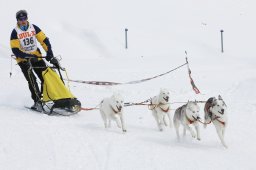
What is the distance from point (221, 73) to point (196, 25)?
26.4 feet

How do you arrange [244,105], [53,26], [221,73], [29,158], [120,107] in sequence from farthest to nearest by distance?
[53,26], [221,73], [244,105], [120,107], [29,158]

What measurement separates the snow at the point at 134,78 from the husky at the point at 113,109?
160 millimetres

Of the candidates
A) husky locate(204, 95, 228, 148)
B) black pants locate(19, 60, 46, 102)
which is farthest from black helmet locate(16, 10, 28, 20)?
husky locate(204, 95, 228, 148)

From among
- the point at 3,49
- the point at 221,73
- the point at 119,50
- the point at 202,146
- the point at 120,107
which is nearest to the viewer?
the point at 202,146

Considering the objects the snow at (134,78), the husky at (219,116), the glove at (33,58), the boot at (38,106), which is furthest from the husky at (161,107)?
the glove at (33,58)

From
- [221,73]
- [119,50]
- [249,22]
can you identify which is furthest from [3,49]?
[249,22]

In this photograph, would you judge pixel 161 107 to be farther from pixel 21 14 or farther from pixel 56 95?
pixel 21 14

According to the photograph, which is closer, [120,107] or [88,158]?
[88,158]

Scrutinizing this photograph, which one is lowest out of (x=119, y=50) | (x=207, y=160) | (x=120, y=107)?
(x=207, y=160)

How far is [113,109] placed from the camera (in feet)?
25.8

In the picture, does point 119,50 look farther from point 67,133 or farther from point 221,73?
point 67,133

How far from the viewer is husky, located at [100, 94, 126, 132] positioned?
7785 millimetres

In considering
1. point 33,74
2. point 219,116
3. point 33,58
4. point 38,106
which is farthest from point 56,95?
point 219,116

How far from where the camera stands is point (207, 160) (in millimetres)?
6336
